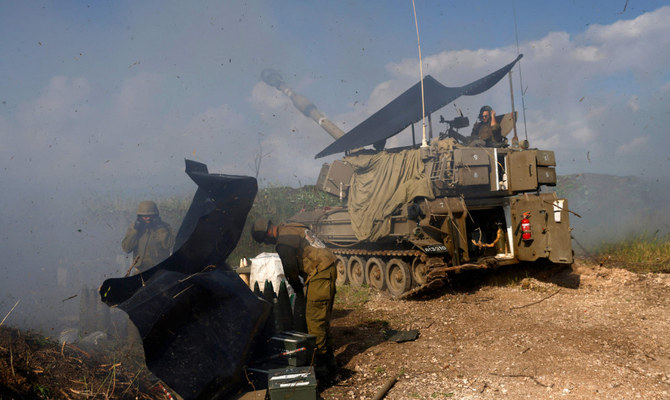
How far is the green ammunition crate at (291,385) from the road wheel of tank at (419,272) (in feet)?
18.1

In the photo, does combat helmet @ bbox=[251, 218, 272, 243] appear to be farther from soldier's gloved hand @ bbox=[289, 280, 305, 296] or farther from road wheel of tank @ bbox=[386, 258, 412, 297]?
road wheel of tank @ bbox=[386, 258, 412, 297]

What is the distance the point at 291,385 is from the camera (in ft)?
12.3

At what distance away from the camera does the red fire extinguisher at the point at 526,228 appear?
357 inches

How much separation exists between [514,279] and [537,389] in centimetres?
579

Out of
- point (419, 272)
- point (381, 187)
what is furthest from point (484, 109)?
point (419, 272)

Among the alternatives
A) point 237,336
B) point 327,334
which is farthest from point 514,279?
point 237,336

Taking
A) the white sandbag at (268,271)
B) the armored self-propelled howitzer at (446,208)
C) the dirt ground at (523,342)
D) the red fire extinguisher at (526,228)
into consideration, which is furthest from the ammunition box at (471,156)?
the white sandbag at (268,271)

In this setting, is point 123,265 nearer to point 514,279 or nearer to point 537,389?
point 537,389

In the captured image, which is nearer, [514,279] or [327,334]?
[327,334]

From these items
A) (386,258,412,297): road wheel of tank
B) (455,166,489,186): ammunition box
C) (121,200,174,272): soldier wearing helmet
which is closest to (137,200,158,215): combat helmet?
(121,200,174,272): soldier wearing helmet

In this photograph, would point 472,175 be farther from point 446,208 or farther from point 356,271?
point 356,271

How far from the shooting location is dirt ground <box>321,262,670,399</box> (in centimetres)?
450

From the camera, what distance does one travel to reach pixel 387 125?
40.5 ft

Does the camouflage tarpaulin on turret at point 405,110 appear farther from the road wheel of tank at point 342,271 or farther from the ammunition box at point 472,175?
the road wheel of tank at point 342,271
